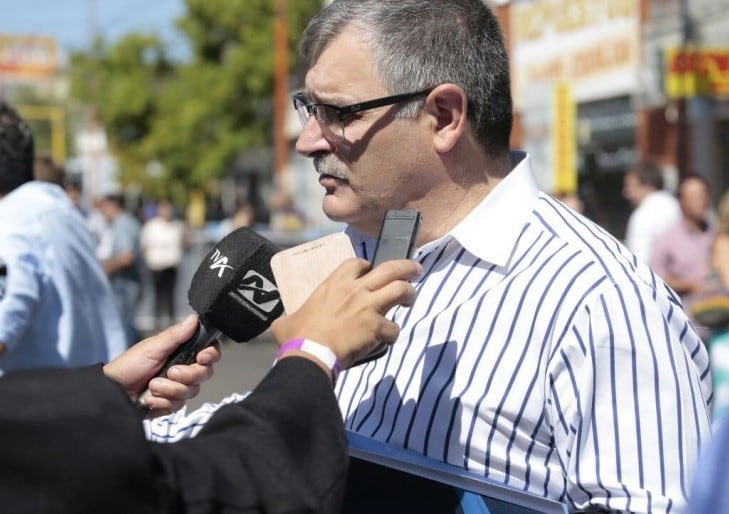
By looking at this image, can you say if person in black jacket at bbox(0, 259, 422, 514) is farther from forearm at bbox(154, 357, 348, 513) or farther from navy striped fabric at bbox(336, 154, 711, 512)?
navy striped fabric at bbox(336, 154, 711, 512)

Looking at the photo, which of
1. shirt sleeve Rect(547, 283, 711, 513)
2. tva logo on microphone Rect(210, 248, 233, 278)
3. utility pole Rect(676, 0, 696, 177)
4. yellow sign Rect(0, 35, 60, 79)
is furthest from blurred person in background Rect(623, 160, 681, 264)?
yellow sign Rect(0, 35, 60, 79)

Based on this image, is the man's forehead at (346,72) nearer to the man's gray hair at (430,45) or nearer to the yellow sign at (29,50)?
the man's gray hair at (430,45)

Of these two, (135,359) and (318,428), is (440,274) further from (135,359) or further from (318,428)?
(318,428)

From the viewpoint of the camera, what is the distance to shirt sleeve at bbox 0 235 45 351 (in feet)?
13.4

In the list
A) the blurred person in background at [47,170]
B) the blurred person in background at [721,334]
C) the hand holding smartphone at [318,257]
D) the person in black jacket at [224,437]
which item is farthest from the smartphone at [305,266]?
the blurred person in background at [47,170]

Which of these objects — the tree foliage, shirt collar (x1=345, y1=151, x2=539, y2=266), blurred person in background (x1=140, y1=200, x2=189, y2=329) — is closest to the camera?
shirt collar (x1=345, y1=151, x2=539, y2=266)

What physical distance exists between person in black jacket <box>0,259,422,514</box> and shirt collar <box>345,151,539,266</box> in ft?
1.44

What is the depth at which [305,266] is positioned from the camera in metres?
1.94

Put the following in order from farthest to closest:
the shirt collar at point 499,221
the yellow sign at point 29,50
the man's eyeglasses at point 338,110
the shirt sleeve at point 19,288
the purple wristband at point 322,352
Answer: the yellow sign at point 29,50 → the shirt sleeve at point 19,288 → the man's eyeglasses at point 338,110 → the shirt collar at point 499,221 → the purple wristband at point 322,352

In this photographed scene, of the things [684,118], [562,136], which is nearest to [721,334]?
[562,136]

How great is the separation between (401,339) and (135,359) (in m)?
0.49

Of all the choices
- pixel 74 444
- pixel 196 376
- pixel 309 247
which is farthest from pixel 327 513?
pixel 196 376

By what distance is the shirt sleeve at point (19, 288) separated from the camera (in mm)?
4086

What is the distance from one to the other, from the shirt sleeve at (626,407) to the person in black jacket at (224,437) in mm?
355
